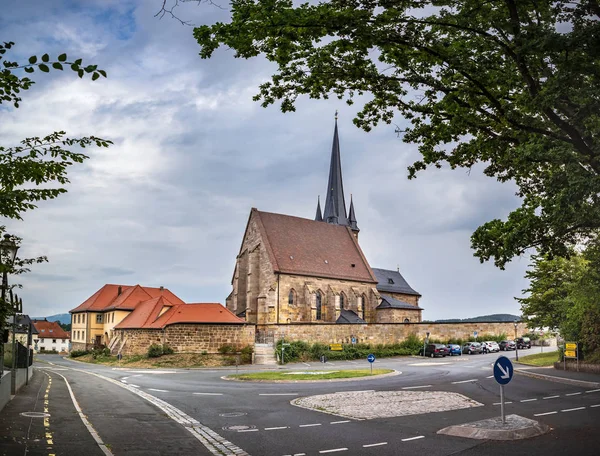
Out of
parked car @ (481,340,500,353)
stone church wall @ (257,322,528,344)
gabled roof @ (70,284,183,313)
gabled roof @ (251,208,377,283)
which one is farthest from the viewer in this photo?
gabled roof @ (70,284,183,313)

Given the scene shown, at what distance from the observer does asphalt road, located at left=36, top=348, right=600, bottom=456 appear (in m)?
10.9

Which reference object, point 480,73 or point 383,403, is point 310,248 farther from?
point 480,73

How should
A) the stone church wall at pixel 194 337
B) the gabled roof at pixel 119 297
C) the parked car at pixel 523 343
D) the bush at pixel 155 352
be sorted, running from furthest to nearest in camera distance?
the gabled roof at pixel 119 297, the parked car at pixel 523 343, the stone church wall at pixel 194 337, the bush at pixel 155 352

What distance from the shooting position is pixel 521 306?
40.3 m

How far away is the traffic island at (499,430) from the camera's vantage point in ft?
38.2

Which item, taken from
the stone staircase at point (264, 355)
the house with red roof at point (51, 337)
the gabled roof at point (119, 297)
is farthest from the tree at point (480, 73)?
the house with red roof at point (51, 337)

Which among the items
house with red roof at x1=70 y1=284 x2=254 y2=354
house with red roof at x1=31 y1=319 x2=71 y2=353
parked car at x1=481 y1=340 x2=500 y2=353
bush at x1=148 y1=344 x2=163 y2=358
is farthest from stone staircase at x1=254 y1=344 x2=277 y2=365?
house with red roof at x1=31 y1=319 x2=71 y2=353

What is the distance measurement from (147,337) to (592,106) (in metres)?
41.0

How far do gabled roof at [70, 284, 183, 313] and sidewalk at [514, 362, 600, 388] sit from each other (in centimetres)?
4360

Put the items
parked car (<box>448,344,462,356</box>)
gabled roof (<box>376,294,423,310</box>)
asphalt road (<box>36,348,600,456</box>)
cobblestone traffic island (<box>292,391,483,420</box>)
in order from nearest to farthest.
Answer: asphalt road (<box>36,348,600,456</box>)
cobblestone traffic island (<box>292,391,483,420</box>)
parked car (<box>448,344,462,356</box>)
gabled roof (<box>376,294,423,310</box>)

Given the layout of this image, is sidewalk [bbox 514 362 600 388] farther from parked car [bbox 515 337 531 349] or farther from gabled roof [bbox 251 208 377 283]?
parked car [bbox 515 337 531 349]

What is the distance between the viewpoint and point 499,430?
1184 cm

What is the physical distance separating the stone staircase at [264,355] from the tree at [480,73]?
30090 mm

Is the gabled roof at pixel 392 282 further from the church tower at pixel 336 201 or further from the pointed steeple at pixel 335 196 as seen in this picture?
the pointed steeple at pixel 335 196
